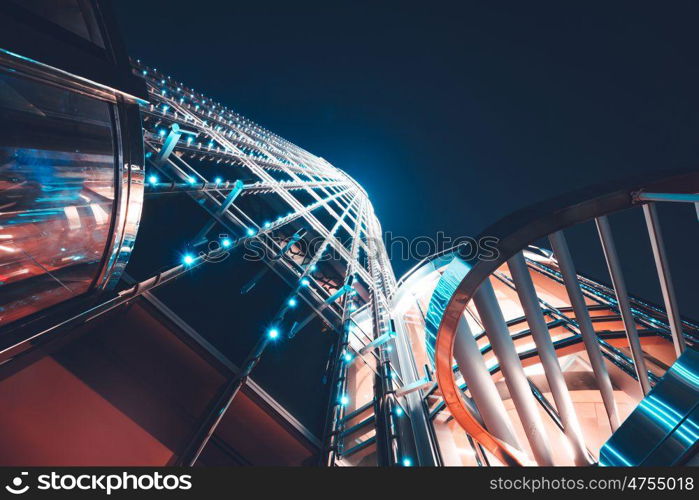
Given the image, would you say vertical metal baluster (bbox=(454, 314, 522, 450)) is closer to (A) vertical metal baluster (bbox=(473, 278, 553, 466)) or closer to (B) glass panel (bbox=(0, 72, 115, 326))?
(A) vertical metal baluster (bbox=(473, 278, 553, 466))

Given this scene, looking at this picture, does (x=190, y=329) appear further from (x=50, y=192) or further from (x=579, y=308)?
(x=579, y=308)

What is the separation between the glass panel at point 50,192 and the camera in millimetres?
1566

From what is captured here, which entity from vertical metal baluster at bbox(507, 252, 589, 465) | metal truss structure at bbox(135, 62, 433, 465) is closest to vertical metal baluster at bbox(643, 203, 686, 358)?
vertical metal baluster at bbox(507, 252, 589, 465)

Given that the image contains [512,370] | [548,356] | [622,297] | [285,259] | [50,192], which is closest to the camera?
[50,192]

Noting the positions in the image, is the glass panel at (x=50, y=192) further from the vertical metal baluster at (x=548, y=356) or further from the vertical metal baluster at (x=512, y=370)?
the vertical metal baluster at (x=548, y=356)

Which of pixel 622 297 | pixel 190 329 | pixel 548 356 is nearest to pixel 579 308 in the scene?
pixel 622 297

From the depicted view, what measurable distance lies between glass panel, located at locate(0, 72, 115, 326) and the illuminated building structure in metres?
0.01

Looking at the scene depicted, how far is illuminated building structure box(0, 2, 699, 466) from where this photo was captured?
5.59 ft

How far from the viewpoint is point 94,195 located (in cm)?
208

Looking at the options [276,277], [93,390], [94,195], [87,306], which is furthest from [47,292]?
[276,277]

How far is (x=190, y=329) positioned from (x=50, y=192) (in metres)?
1.84

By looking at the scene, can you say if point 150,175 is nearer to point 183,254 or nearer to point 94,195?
point 183,254

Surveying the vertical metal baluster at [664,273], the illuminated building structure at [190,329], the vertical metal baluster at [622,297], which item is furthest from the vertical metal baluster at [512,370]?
the vertical metal baluster at [664,273]

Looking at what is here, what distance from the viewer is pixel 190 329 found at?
3143 mm
